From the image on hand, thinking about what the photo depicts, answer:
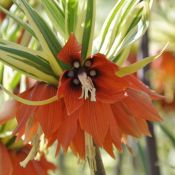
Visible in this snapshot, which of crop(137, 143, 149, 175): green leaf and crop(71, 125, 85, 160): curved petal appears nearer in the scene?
crop(71, 125, 85, 160): curved petal

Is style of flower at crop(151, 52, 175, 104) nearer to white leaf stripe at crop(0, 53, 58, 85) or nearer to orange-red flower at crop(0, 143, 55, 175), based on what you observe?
orange-red flower at crop(0, 143, 55, 175)

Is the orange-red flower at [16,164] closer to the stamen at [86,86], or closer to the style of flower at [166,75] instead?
the stamen at [86,86]

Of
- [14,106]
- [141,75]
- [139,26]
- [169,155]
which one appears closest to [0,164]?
[14,106]

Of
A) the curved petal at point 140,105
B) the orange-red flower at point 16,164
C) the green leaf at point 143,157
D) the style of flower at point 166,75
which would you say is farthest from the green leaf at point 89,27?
the style of flower at point 166,75

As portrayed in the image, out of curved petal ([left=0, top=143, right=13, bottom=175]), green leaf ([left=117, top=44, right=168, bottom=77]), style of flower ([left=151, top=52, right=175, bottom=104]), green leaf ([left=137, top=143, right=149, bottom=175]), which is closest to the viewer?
green leaf ([left=117, top=44, right=168, bottom=77])

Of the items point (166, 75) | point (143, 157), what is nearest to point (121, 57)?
point (143, 157)

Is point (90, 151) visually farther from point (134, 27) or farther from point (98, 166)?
point (134, 27)

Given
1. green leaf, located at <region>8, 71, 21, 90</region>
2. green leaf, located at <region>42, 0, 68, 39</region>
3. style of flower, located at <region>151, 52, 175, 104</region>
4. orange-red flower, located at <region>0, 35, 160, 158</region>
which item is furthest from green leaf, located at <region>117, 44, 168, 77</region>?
style of flower, located at <region>151, 52, 175, 104</region>
